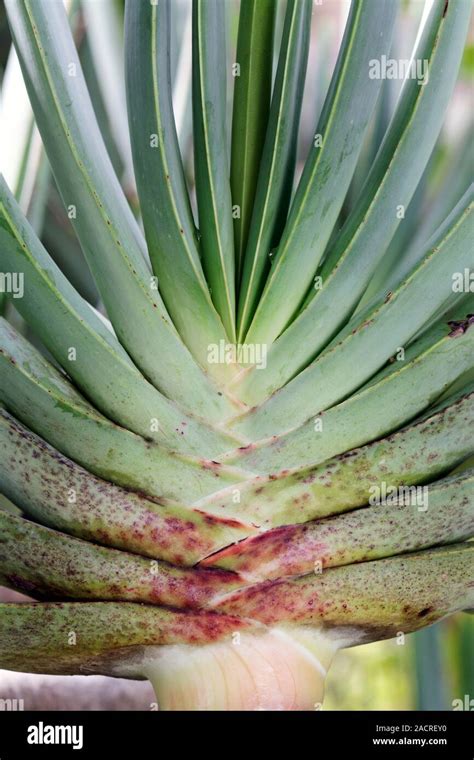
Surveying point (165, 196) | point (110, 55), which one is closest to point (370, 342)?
point (165, 196)

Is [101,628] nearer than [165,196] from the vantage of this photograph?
Yes

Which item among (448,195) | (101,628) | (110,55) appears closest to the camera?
(101,628)

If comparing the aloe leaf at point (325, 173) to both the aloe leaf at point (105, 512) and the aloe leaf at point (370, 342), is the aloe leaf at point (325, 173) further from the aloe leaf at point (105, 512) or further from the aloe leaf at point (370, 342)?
the aloe leaf at point (105, 512)

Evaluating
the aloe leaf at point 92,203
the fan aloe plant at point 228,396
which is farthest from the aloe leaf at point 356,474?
the aloe leaf at point 92,203

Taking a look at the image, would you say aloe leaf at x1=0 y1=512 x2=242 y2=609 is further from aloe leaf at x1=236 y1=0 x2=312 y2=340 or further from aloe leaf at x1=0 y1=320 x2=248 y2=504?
aloe leaf at x1=236 y1=0 x2=312 y2=340

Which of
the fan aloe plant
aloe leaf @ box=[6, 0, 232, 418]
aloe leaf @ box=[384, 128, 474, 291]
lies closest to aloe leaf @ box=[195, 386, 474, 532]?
the fan aloe plant

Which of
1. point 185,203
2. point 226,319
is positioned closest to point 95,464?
point 226,319

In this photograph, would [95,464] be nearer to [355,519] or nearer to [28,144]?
[355,519]

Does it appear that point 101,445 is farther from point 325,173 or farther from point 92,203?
point 325,173
